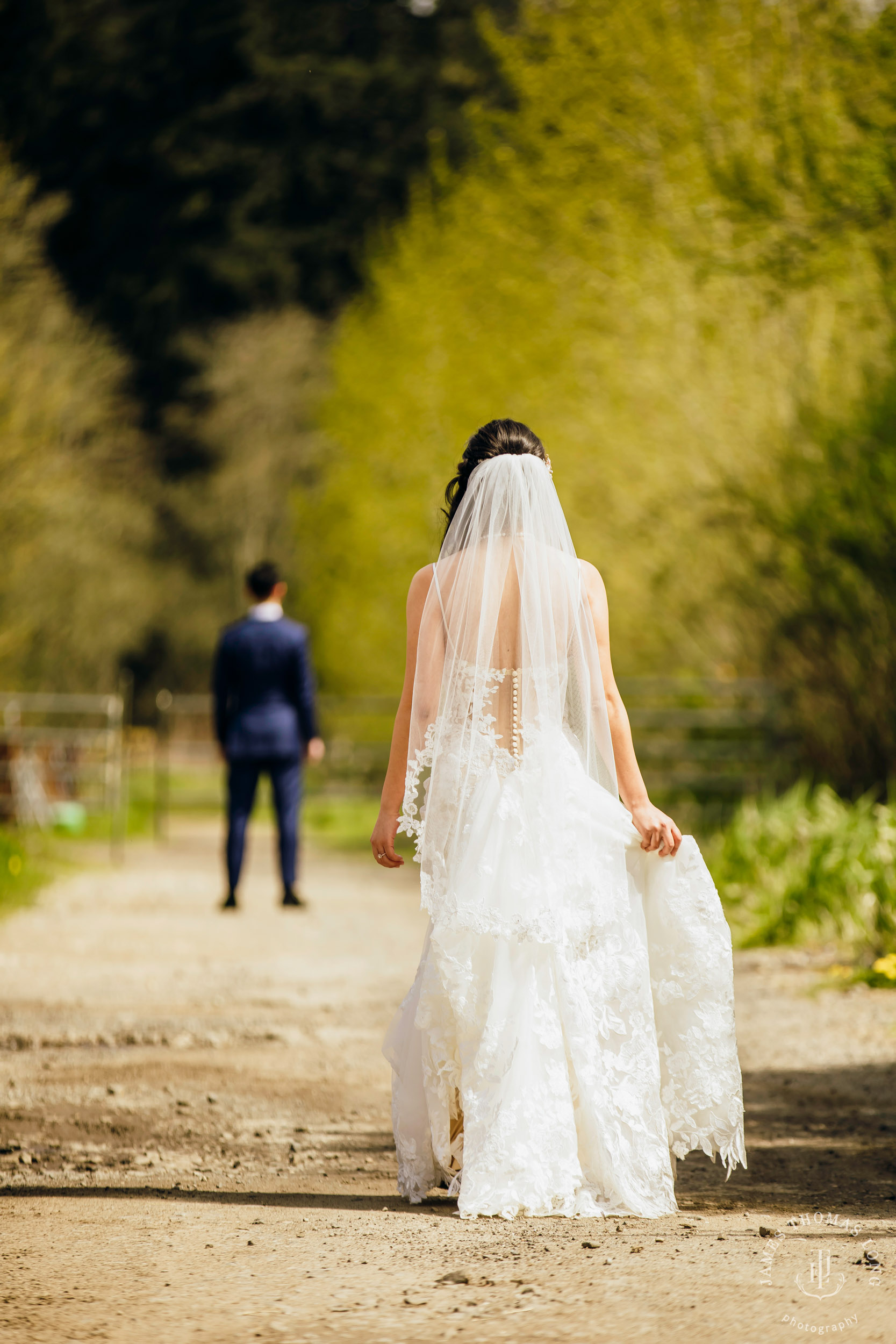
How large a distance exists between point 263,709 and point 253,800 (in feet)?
1.91

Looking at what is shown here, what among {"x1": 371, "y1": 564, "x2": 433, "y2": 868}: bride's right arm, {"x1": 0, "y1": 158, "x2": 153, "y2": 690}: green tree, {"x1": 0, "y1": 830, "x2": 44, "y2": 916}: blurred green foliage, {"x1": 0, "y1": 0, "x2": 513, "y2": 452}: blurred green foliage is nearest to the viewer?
{"x1": 371, "y1": 564, "x2": 433, "y2": 868}: bride's right arm

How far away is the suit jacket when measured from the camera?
9922mm

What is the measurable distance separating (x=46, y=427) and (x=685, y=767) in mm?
6903

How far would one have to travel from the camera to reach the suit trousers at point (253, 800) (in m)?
9.90

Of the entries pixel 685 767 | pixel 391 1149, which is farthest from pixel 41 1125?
pixel 685 767

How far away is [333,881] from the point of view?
13062mm

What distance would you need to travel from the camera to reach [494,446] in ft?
13.9

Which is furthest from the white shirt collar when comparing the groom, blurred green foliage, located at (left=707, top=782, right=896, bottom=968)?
blurred green foliage, located at (left=707, top=782, right=896, bottom=968)

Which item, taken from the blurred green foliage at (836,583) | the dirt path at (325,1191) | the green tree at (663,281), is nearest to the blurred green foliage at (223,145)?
the green tree at (663,281)

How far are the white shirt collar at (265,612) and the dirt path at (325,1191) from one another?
252cm

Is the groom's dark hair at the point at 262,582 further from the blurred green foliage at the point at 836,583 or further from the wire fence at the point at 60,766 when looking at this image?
the wire fence at the point at 60,766

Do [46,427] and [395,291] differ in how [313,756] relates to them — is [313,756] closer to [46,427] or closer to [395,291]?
[46,427]

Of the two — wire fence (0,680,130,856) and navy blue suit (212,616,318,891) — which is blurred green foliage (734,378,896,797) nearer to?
navy blue suit (212,616,318,891)

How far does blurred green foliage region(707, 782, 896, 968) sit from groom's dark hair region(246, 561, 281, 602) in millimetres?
3410
